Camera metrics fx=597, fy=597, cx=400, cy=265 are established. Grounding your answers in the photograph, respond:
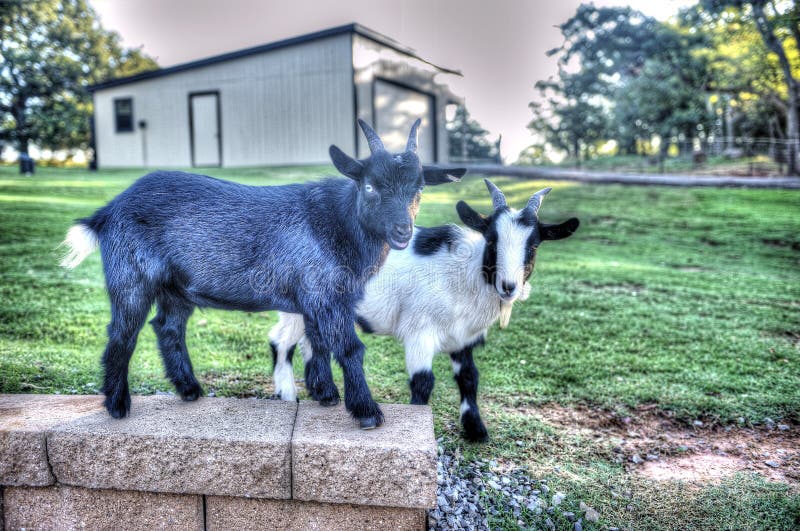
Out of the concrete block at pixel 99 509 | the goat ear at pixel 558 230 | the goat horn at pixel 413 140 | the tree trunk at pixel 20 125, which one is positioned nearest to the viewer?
the goat horn at pixel 413 140

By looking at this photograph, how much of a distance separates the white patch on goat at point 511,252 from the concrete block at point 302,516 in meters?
1.19

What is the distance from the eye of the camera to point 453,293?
11.5 ft

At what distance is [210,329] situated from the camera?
609cm

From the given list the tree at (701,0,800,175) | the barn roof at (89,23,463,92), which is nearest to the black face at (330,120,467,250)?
the barn roof at (89,23,463,92)

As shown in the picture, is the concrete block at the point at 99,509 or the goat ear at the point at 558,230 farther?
the goat ear at the point at 558,230

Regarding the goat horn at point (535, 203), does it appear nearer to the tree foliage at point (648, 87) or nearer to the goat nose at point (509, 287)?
the goat nose at point (509, 287)

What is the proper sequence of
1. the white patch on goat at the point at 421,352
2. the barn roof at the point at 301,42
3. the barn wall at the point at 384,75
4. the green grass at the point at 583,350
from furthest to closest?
1. the barn wall at the point at 384,75
2. the barn roof at the point at 301,42
3. the green grass at the point at 583,350
4. the white patch on goat at the point at 421,352

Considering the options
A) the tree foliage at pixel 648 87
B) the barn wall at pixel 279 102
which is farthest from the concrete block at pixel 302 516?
the tree foliage at pixel 648 87

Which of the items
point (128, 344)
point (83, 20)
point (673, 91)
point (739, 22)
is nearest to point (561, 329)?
point (128, 344)

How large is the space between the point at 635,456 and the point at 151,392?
3484mm

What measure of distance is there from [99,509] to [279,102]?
10.9 meters

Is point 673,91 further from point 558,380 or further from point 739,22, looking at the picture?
point 558,380

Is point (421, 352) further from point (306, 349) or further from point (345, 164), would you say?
point (345, 164)

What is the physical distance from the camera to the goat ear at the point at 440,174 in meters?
2.73
